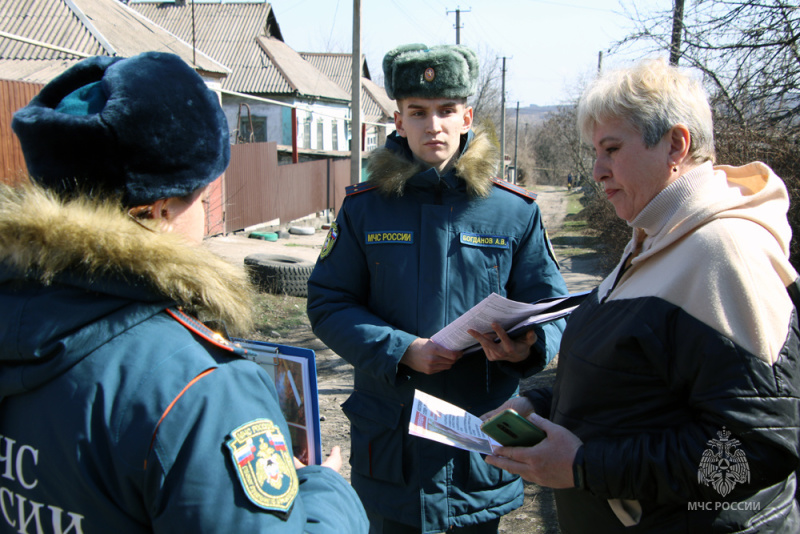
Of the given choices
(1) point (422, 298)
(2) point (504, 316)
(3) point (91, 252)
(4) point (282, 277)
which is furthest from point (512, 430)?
(4) point (282, 277)

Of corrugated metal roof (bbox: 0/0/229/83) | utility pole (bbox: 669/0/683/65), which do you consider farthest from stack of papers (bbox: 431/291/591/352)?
corrugated metal roof (bbox: 0/0/229/83)

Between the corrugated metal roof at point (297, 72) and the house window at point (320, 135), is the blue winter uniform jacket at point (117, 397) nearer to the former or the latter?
the corrugated metal roof at point (297, 72)

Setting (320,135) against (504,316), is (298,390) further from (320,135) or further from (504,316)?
(320,135)

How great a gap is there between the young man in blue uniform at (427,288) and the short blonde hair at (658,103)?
0.77 metres

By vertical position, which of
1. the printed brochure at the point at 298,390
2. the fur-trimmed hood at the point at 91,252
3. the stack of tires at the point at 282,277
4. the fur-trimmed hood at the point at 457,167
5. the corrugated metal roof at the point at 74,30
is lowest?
the stack of tires at the point at 282,277

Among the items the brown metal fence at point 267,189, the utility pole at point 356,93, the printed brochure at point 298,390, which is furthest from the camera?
the brown metal fence at point 267,189

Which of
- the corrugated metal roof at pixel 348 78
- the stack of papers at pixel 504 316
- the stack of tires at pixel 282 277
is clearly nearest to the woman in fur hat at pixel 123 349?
the stack of papers at pixel 504 316

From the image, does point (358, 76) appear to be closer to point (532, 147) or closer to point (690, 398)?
point (690, 398)

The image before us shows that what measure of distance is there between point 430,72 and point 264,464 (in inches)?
72.5

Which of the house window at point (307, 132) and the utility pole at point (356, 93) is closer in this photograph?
the utility pole at point (356, 93)

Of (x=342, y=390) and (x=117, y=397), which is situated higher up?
(x=117, y=397)

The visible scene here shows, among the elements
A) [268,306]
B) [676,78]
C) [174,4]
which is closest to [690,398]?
[676,78]

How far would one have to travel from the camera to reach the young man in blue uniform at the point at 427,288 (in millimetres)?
2195

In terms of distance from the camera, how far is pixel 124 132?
3.58ft
